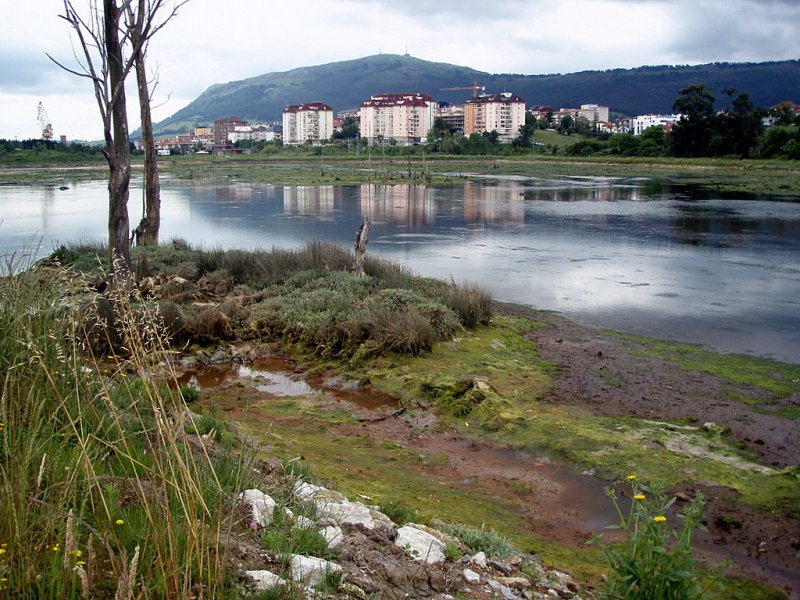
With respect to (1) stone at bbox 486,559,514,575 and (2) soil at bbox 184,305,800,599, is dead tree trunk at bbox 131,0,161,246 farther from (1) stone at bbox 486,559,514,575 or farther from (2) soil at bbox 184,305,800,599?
(1) stone at bbox 486,559,514,575

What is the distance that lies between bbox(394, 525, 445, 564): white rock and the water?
13.5ft

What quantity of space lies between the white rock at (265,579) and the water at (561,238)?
4.24 metres

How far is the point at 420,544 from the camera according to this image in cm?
446

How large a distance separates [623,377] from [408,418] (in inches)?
125

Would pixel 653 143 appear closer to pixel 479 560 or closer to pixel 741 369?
pixel 741 369

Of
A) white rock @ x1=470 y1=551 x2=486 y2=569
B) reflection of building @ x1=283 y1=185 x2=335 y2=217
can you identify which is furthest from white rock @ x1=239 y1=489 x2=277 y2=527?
reflection of building @ x1=283 y1=185 x2=335 y2=217

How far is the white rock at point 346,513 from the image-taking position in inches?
176

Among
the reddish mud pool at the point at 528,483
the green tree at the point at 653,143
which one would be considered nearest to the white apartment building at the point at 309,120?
the green tree at the point at 653,143

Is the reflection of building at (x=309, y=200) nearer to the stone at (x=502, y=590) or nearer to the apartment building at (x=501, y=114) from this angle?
the stone at (x=502, y=590)

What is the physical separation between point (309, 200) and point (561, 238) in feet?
65.8

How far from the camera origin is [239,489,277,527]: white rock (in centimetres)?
405

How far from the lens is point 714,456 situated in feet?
23.7

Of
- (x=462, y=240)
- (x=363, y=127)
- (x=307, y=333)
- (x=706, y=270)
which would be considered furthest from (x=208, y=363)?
(x=363, y=127)

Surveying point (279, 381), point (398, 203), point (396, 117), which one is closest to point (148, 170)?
point (279, 381)
